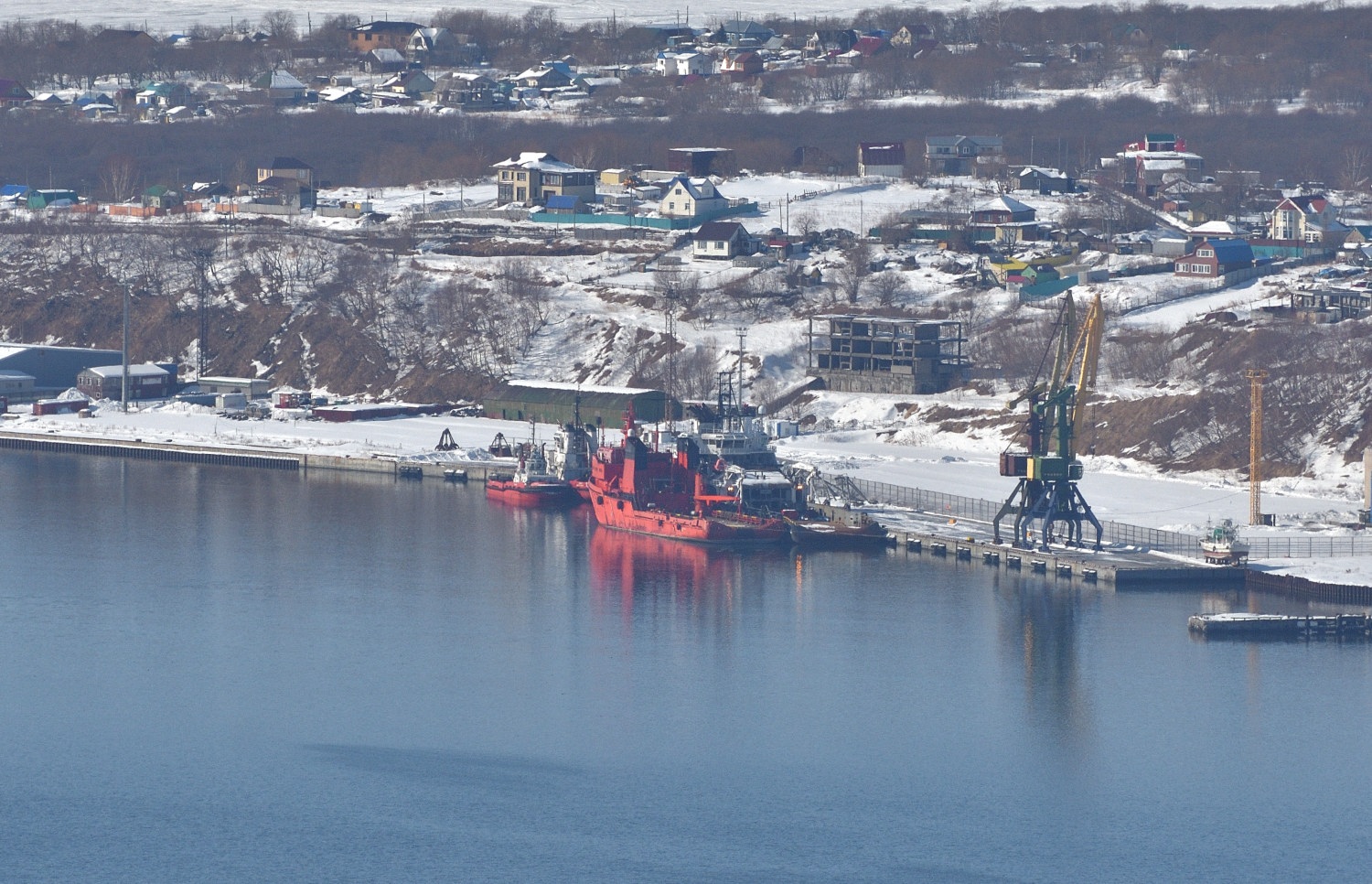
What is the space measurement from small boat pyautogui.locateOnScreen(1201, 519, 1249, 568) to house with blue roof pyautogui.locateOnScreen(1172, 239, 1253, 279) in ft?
59.9

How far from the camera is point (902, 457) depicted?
36.2 metres

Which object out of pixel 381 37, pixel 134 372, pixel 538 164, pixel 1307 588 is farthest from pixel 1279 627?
pixel 381 37

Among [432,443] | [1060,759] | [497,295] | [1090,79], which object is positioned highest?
[1090,79]

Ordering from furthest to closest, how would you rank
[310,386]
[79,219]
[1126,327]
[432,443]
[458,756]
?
[79,219] < [310,386] < [1126,327] < [432,443] < [458,756]

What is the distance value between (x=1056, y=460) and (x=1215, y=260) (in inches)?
690

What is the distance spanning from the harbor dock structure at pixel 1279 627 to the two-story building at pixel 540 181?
31439 millimetres

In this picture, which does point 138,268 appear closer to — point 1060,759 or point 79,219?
point 79,219

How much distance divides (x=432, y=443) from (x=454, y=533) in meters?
6.99

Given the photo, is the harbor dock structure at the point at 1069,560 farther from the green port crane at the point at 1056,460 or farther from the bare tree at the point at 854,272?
the bare tree at the point at 854,272


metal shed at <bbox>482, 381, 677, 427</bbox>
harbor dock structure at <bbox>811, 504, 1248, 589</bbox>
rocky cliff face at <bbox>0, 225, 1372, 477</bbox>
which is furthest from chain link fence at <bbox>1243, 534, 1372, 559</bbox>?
metal shed at <bbox>482, 381, 677, 427</bbox>

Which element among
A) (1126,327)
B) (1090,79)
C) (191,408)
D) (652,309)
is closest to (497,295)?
(652,309)

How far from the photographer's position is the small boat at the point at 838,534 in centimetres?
3105

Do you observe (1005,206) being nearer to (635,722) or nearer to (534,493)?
(534,493)

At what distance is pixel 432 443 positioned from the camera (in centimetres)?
3934
